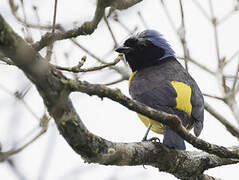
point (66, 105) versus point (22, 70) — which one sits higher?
point (22, 70)

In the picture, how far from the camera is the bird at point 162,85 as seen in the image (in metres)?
4.74

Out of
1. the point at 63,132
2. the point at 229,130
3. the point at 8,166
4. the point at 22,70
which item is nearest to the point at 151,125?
the point at 229,130

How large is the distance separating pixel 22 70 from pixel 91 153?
1.10m

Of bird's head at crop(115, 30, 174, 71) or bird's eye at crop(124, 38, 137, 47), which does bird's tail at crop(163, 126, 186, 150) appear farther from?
bird's eye at crop(124, 38, 137, 47)

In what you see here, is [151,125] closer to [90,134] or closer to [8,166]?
[90,134]

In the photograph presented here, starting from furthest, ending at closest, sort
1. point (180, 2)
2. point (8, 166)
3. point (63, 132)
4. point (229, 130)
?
point (229, 130) → point (180, 2) → point (63, 132) → point (8, 166)

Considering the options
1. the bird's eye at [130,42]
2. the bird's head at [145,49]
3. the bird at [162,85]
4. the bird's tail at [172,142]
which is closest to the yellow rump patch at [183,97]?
the bird at [162,85]

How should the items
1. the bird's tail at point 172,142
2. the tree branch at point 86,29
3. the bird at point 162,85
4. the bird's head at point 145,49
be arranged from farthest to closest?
the bird's head at point 145,49 → the bird at point 162,85 → the bird's tail at point 172,142 → the tree branch at point 86,29

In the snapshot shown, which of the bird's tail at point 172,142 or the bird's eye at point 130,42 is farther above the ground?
the bird's eye at point 130,42

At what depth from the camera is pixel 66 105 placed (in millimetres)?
2611

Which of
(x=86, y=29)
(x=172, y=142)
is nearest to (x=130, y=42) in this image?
(x=172, y=142)

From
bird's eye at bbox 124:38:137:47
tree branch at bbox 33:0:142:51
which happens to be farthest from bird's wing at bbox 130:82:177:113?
tree branch at bbox 33:0:142:51

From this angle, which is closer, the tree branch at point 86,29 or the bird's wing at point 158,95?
the tree branch at point 86,29

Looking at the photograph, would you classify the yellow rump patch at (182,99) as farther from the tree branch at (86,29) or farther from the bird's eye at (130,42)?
the tree branch at (86,29)
